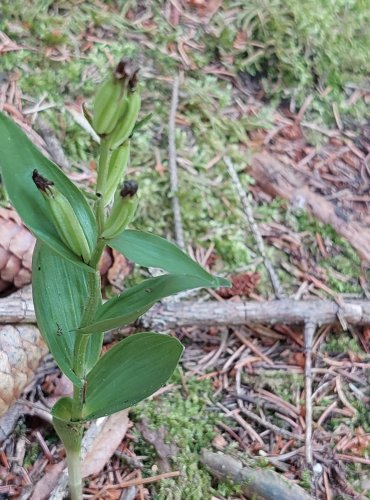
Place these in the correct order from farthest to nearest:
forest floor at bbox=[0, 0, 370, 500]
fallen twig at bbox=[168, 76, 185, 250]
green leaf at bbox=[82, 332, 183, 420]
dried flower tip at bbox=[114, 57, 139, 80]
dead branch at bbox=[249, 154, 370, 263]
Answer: dead branch at bbox=[249, 154, 370, 263] < fallen twig at bbox=[168, 76, 185, 250] < forest floor at bbox=[0, 0, 370, 500] < green leaf at bbox=[82, 332, 183, 420] < dried flower tip at bbox=[114, 57, 139, 80]

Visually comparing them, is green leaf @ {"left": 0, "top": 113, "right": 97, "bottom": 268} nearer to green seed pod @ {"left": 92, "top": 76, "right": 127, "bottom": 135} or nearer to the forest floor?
green seed pod @ {"left": 92, "top": 76, "right": 127, "bottom": 135}

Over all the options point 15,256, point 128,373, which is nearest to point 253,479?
point 128,373

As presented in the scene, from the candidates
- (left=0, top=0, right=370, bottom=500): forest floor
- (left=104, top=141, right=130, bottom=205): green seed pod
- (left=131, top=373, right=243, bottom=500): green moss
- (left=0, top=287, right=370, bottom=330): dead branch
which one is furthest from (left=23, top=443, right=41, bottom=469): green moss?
(left=104, top=141, right=130, bottom=205): green seed pod

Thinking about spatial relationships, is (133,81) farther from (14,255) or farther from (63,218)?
(14,255)

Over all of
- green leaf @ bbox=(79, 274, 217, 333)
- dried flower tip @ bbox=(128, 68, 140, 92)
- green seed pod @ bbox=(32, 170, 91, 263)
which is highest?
dried flower tip @ bbox=(128, 68, 140, 92)

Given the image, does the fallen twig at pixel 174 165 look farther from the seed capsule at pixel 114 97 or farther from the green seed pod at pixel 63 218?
the seed capsule at pixel 114 97

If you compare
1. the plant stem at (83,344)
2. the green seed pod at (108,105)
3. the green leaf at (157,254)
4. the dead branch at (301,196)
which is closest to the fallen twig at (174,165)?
the dead branch at (301,196)

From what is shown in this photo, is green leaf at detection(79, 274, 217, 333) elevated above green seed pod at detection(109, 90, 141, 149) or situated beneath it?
situated beneath
